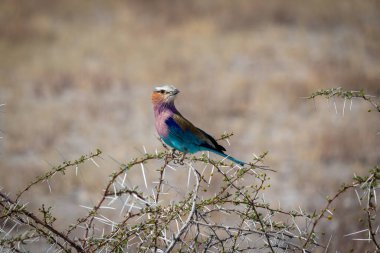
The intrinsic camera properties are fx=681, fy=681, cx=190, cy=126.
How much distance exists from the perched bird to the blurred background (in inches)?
89.3

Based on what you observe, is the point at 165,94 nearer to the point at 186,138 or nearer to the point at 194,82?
the point at 186,138

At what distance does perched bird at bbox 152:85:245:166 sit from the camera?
4699 mm

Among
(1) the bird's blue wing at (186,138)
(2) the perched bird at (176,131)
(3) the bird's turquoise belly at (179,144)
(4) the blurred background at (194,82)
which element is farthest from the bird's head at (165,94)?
(4) the blurred background at (194,82)

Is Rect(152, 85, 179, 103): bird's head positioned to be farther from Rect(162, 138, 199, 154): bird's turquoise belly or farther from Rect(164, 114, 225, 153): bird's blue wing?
Rect(162, 138, 199, 154): bird's turquoise belly

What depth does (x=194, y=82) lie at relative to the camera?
15.7 meters

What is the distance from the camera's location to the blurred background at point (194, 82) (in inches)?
447

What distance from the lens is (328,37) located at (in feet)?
60.2

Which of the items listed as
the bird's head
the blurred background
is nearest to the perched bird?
the bird's head

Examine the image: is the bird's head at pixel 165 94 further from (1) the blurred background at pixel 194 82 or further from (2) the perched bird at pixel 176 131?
(1) the blurred background at pixel 194 82

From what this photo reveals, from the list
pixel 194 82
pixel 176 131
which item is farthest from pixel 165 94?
pixel 194 82

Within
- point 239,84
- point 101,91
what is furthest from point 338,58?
point 101,91

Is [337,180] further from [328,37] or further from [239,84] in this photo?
[328,37]

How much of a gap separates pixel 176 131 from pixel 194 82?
Result: 36.2 feet

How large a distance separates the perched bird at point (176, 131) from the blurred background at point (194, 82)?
227 centimetres
